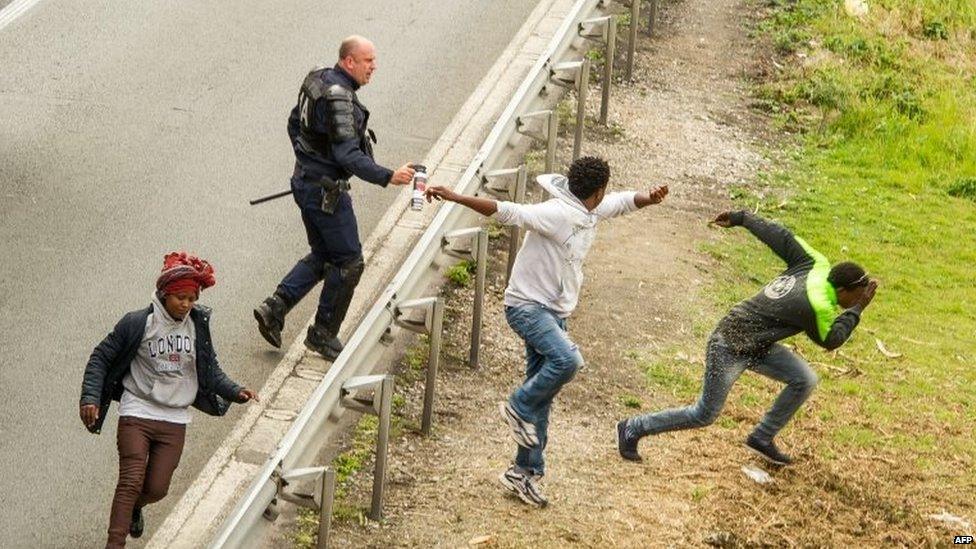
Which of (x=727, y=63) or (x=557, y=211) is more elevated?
(x=557, y=211)

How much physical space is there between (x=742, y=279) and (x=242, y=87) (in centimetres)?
493

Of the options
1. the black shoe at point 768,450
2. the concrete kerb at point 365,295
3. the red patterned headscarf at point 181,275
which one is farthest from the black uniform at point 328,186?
the black shoe at point 768,450

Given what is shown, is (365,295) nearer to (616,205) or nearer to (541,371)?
(616,205)

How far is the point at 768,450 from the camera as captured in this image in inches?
415

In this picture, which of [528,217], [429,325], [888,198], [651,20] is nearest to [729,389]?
[528,217]

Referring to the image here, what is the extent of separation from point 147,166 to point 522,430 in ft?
17.9

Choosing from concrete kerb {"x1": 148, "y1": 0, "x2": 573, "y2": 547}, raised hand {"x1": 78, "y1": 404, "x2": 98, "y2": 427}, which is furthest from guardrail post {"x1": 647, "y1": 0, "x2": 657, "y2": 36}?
raised hand {"x1": 78, "y1": 404, "x2": 98, "y2": 427}

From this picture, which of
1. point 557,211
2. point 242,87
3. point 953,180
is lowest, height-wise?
point 953,180

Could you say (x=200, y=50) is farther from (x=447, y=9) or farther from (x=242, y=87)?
(x=447, y=9)

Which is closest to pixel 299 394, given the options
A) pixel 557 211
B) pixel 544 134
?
pixel 557 211

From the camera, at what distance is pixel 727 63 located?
58.3 ft

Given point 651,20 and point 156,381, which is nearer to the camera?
point 156,381

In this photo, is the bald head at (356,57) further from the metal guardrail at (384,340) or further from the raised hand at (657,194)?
the raised hand at (657,194)

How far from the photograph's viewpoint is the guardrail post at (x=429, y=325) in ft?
32.6
